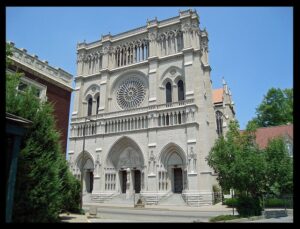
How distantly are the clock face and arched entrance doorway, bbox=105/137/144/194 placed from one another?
691 centimetres

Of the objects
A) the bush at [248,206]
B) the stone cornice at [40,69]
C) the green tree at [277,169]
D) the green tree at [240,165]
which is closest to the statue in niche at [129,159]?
the stone cornice at [40,69]

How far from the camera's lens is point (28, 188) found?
1265 cm

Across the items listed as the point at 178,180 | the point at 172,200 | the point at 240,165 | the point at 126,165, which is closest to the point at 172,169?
the point at 178,180

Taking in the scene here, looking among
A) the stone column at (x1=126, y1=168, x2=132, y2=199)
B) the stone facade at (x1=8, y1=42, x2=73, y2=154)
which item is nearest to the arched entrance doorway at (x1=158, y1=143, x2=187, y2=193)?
the stone column at (x1=126, y1=168, x2=132, y2=199)

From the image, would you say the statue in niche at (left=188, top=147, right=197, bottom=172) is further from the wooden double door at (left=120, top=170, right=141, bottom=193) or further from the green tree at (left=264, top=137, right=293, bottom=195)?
the green tree at (left=264, top=137, right=293, bottom=195)

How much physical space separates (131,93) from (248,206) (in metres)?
31.5

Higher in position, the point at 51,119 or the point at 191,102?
the point at 191,102

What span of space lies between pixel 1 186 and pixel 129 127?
36824 millimetres

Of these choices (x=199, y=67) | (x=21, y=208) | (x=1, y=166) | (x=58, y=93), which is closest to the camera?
(x=1, y=166)

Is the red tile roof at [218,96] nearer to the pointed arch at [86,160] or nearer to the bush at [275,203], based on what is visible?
the bush at [275,203]

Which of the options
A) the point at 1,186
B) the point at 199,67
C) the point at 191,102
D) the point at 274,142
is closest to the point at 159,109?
the point at 191,102

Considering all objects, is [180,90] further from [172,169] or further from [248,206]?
[248,206]
